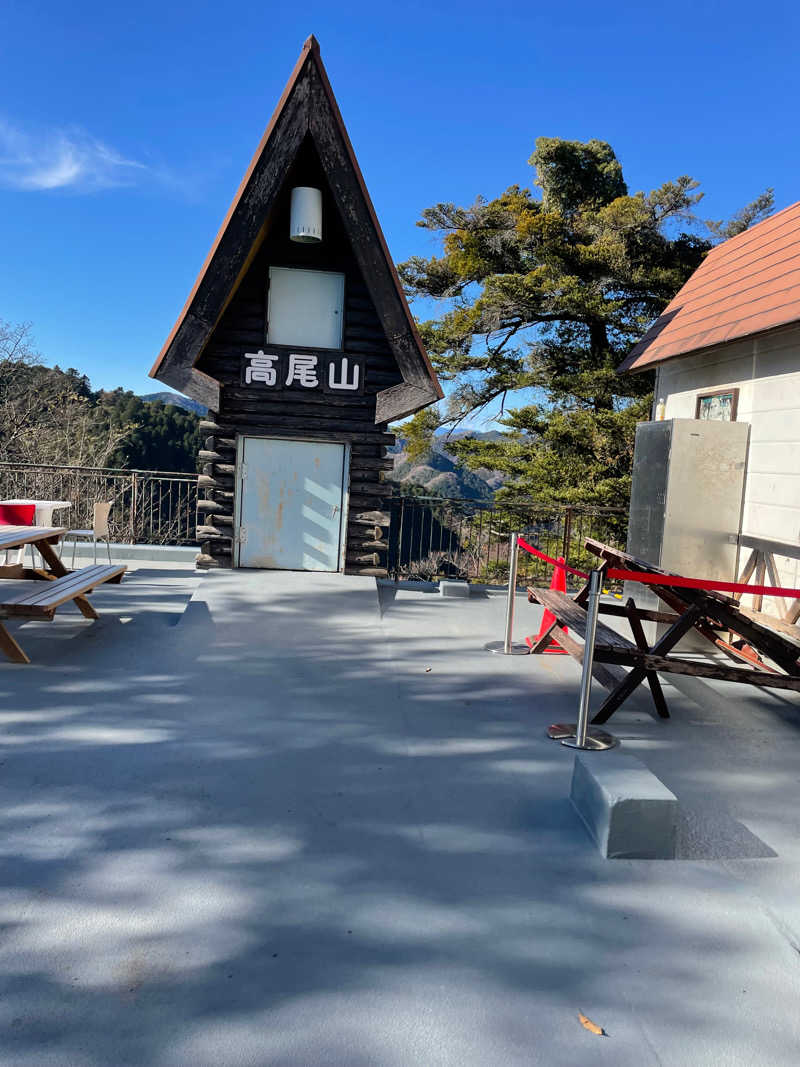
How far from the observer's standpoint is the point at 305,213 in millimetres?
9328

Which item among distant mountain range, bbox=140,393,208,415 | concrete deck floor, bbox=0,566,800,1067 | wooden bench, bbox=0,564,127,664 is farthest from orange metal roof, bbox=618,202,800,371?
distant mountain range, bbox=140,393,208,415

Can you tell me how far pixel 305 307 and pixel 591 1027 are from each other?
29.6ft

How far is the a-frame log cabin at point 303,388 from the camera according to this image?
9.57 m

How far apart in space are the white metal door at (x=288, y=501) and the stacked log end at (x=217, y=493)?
162mm

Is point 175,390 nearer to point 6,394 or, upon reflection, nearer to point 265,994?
point 265,994

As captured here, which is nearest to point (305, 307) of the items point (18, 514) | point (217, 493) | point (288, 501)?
point (288, 501)

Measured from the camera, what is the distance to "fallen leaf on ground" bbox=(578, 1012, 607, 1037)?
2305 mm

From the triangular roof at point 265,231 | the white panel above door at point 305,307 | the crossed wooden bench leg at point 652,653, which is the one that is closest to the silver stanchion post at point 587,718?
the crossed wooden bench leg at point 652,653

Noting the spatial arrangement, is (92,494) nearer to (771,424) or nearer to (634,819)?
(771,424)

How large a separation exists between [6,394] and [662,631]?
927 inches

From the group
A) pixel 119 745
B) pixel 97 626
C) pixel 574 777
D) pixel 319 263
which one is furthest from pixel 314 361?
pixel 574 777

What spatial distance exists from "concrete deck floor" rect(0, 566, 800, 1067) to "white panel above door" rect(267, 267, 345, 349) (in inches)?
215

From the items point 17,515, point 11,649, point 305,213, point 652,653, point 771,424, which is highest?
point 305,213

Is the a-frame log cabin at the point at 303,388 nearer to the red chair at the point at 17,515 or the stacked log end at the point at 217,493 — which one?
the stacked log end at the point at 217,493
